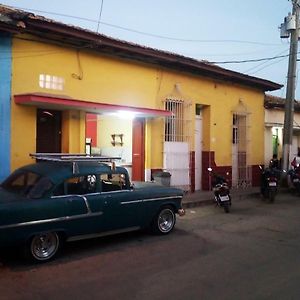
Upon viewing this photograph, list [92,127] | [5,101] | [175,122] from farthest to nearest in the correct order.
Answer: [175,122]
[92,127]
[5,101]

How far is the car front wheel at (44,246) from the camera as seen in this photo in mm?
6902

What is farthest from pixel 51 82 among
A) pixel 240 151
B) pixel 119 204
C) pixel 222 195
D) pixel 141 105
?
pixel 240 151

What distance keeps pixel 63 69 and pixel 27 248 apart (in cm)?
567

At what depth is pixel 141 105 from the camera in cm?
1340

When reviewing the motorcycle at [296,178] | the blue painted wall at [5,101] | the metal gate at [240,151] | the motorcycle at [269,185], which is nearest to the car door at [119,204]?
the blue painted wall at [5,101]

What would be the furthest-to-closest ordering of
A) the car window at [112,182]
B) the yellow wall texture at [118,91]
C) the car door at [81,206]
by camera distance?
the yellow wall texture at [118,91]
the car window at [112,182]
the car door at [81,206]

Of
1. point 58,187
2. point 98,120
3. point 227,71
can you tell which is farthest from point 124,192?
point 227,71

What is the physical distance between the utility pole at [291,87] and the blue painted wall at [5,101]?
10.8m

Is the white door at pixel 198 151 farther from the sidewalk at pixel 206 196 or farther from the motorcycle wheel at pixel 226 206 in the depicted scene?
the motorcycle wheel at pixel 226 206

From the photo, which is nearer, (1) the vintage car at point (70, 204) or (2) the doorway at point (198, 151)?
(1) the vintage car at point (70, 204)

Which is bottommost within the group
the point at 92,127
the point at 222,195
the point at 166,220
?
the point at 166,220

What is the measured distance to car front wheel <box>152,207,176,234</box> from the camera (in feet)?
29.1

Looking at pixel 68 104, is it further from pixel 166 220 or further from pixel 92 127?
pixel 166 220

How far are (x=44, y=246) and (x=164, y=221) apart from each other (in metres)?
2.80
